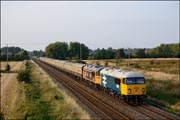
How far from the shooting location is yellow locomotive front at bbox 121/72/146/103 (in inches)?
1077

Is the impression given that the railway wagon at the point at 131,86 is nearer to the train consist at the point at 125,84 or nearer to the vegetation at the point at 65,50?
the train consist at the point at 125,84

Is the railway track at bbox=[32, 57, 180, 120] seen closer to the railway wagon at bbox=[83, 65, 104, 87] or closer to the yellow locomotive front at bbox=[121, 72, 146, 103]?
the yellow locomotive front at bbox=[121, 72, 146, 103]

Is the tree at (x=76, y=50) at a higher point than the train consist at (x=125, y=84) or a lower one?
higher

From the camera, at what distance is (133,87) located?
2739 centimetres

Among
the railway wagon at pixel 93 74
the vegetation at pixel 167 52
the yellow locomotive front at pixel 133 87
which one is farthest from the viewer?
the vegetation at pixel 167 52

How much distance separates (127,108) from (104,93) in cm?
971

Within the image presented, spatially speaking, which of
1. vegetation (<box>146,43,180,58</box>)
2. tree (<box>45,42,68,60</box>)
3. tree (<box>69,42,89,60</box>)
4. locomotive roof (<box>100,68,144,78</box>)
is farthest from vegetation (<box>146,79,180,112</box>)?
tree (<box>45,42,68,60</box>)

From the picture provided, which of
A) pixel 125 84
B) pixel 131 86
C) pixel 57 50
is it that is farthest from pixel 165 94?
pixel 57 50

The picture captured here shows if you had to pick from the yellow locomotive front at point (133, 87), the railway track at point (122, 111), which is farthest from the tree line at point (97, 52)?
the yellow locomotive front at point (133, 87)

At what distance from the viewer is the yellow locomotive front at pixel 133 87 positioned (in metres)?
27.4

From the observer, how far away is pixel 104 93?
3559 centimetres

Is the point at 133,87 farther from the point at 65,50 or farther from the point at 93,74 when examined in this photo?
the point at 65,50

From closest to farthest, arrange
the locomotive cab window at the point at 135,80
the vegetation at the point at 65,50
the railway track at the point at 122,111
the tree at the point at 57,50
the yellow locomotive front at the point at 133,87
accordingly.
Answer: the railway track at the point at 122,111 → the yellow locomotive front at the point at 133,87 → the locomotive cab window at the point at 135,80 → the vegetation at the point at 65,50 → the tree at the point at 57,50

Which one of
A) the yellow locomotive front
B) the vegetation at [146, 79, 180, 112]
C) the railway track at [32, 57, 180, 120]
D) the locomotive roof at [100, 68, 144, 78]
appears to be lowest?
the railway track at [32, 57, 180, 120]
